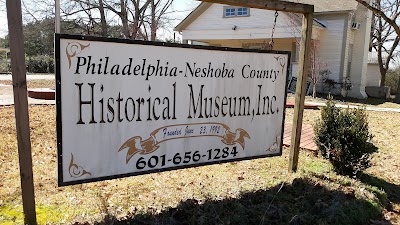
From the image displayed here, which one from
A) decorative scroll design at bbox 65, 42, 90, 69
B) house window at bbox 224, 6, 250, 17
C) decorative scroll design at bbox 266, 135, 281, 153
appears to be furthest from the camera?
house window at bbox 224, 6, 250, 17

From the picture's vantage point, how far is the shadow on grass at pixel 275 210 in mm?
2965

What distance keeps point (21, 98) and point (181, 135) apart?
1.42 m

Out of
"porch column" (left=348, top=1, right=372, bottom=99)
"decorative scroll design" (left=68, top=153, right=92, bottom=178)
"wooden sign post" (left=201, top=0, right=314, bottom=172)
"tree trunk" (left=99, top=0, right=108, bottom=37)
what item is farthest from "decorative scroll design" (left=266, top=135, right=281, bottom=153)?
"tree trunk" (left=99, top=0, right=108, bottom=37)

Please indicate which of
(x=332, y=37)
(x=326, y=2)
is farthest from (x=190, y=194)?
(x=326, y=2)

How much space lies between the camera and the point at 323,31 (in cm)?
1905

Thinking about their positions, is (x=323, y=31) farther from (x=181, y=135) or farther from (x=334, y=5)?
(x=181, y=135)

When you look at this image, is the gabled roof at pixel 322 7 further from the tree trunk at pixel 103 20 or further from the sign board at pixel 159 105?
the sign board at pixel 159 105

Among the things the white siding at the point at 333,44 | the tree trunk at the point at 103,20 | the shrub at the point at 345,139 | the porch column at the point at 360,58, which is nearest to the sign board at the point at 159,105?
the shrub at the point at 345,139

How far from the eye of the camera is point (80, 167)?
2.78 metres

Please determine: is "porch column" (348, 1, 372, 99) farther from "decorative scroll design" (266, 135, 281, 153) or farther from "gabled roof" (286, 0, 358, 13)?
"decorative scroll design" (266, 135, 281, 153)

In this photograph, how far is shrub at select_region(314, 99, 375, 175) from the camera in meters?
4.25

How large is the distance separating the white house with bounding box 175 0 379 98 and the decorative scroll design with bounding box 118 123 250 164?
49.9 ft

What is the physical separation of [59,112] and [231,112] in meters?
1.71

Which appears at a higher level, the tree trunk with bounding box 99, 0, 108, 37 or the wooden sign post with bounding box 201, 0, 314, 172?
A: the tree trunk with bounding box 99, 0, 108, 37
